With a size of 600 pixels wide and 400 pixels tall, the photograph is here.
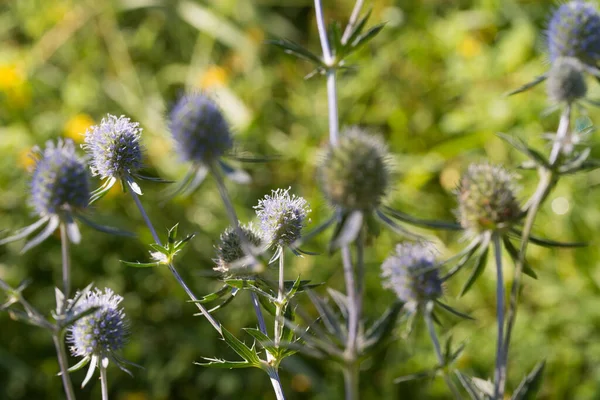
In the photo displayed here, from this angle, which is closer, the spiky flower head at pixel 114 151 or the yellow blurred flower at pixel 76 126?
the spiky flower head at pixel 114 151

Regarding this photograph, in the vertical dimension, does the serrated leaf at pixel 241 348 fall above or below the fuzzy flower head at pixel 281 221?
below

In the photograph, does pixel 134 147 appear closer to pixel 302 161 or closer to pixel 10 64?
pixel 302 161

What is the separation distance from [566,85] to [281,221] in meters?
0.56

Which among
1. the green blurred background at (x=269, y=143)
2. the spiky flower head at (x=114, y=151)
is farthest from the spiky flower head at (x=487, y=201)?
the green blurred background at (x=269, y=143)

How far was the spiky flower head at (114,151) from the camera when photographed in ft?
3.75

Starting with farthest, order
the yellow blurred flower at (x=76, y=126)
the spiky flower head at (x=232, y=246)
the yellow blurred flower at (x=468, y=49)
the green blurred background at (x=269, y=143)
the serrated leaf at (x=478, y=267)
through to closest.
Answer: the yellow blurred flower at (x=468, y=49), the yellow blurred flower at (x=76, y=126), the green blurred background at (x=269, y=143), the spiky flower head at (x=232, y=246), the serrated leaf at (x=478, y=267)

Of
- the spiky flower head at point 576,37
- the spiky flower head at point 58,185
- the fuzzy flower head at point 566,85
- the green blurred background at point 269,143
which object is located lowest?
the spiky flower head at point 58,185

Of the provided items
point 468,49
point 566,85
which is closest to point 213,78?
point 468,49

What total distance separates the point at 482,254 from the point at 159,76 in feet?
9.35

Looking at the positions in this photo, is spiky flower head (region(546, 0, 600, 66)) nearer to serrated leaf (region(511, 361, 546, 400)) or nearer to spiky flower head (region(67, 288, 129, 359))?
serrated leaf (region(511, 361, 546, 400))

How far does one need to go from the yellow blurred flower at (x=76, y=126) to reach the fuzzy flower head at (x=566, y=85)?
90.6 inches

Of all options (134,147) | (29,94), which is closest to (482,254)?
(134,147)

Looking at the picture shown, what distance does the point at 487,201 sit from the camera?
1.01 meters

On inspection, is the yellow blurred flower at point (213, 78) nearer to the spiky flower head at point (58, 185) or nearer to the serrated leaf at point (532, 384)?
the spiky flower head at point (58, 185)
